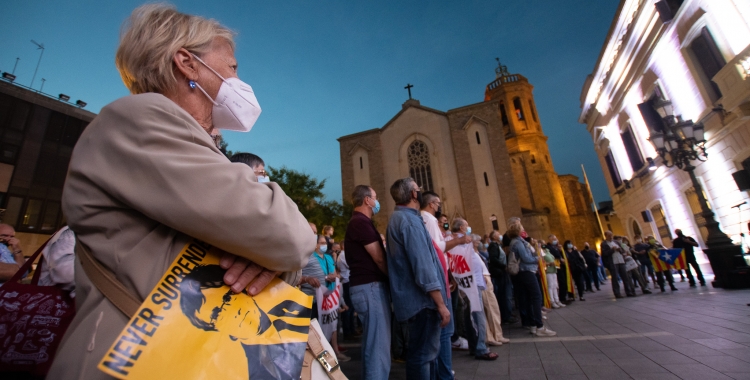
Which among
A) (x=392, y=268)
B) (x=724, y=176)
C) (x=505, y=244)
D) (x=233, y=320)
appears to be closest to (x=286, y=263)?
(x=233, y=320)

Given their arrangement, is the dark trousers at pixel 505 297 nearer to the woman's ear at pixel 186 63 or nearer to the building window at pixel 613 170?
the woman's ear at pixel 186 63

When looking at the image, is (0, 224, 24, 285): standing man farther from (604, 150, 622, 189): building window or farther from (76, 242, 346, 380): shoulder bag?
(604, 150, 622, 189): building window

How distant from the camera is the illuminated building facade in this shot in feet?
33.0

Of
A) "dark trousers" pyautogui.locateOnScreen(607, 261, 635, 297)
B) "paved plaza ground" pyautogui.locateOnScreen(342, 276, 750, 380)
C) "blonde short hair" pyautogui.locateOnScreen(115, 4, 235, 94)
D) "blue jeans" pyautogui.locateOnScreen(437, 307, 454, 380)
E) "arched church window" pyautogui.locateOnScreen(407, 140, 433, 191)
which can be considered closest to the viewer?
"blonde short hair" pyautogui.locateOnScreen(115, 4, 235, 94)

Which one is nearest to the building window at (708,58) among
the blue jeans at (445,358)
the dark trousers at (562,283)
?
the dark trousers at (562,283)

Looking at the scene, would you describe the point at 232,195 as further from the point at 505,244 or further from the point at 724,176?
the point at 724,176

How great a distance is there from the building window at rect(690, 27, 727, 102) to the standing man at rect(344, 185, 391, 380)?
14.3m

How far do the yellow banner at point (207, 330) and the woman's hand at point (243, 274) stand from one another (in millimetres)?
19

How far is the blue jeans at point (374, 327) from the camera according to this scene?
2.62 m

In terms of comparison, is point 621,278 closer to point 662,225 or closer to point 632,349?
point 632,349

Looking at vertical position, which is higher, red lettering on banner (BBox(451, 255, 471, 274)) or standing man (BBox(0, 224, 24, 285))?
standing man (BBox(0, 224, 24, 285))

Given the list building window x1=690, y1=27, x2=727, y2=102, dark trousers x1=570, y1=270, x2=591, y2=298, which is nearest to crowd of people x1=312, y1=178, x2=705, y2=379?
dark trousers x1=570, y1=270, x2=591, y2=298

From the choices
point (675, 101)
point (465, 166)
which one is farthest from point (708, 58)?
point (465, 166)

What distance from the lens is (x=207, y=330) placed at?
751mm
